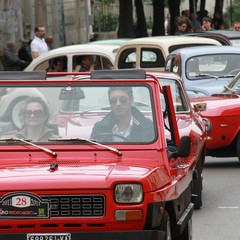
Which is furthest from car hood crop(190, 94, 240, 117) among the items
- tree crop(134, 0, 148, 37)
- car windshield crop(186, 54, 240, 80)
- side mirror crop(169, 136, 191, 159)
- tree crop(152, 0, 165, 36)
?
tree crop(152, 0, 165, 36)

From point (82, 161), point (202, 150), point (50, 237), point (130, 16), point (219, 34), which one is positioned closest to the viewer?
point (50, 237)

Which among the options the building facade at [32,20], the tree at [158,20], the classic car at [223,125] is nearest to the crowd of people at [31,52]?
the building facade at [32,20]

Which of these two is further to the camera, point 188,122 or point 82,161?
point 188,122

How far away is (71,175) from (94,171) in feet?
0.59

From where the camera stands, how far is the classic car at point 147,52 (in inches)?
903

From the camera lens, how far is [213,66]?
20.2m

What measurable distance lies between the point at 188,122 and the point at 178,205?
359 centimetres

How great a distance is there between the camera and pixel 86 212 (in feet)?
24.6

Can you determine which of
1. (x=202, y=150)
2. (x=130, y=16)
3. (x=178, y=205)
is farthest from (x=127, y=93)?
(x=130, y=16)

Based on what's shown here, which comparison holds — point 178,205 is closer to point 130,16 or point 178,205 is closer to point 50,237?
point 50,237

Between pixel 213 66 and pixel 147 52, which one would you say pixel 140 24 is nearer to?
pixel 147 52

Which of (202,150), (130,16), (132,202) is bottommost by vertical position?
(130,16)

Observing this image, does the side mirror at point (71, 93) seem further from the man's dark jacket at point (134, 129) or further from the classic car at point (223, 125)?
the classic car at point (223, 125)

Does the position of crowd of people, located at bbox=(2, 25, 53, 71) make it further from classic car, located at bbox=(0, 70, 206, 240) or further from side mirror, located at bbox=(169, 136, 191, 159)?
side mirror, located at bbox=(169, 136, 191, 159)
